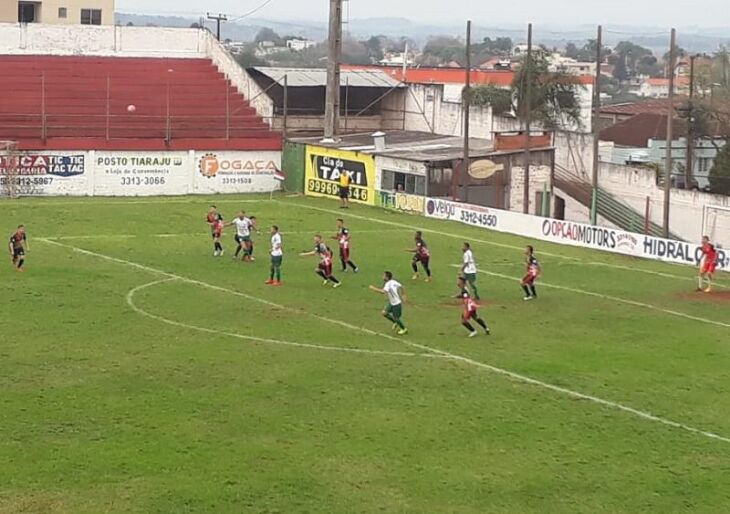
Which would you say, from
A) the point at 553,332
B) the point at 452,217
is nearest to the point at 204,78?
the point at 452,217

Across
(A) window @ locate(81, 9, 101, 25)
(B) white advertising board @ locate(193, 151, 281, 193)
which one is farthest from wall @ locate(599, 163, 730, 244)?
(A) window @ locate(81, 9, 101, 25)

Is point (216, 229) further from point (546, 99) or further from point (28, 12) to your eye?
point (28, 12)

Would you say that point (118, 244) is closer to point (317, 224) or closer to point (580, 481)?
point (317, 224)

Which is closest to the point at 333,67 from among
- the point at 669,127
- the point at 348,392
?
the point at 669,127

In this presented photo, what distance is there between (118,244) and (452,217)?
53.1 ft

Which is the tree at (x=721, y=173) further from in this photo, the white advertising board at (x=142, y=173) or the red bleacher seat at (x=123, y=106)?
the white advertising board at (x=142, y=173)

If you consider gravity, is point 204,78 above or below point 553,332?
above

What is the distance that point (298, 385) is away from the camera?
2678cm

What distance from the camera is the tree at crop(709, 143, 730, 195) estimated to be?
2621 inches

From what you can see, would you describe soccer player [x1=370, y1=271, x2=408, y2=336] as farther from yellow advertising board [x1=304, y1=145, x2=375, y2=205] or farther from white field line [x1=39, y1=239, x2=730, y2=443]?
yellow advertising board [x1=304, y1=145, x2=375, y2=205]

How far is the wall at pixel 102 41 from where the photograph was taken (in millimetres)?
75500

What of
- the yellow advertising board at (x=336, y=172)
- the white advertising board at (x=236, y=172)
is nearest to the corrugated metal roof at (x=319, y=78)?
the white advertising board at (x=236, y=172)

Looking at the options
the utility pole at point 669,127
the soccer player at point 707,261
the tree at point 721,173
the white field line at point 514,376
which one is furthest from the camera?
the tree at point 721,173

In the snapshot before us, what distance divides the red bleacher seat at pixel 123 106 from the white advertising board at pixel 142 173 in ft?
1.61
